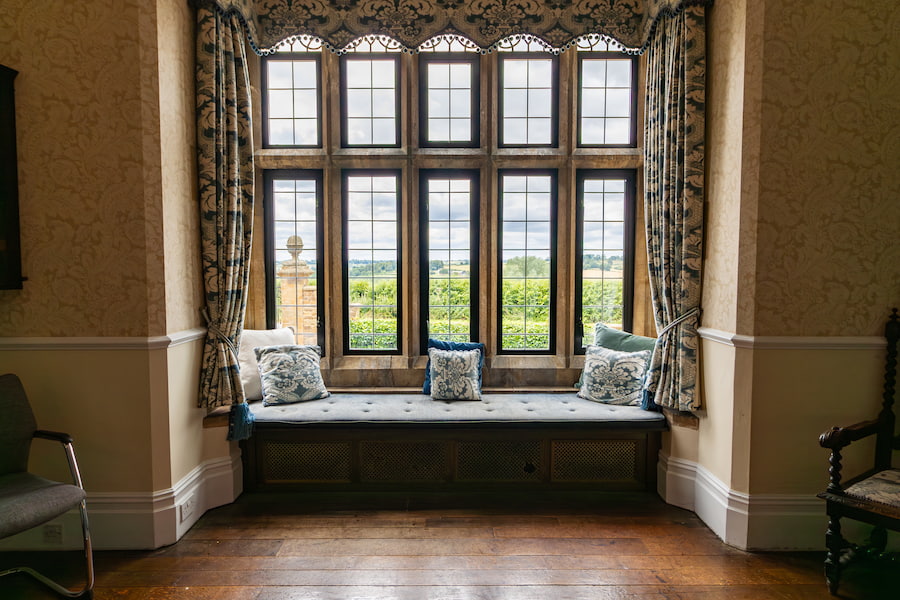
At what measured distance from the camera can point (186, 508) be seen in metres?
2.81

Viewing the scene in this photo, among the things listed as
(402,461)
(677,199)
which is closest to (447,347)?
(402,461)

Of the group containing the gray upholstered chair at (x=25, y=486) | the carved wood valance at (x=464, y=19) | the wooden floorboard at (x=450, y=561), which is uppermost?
the carved wood valance at (x=464, y=19)

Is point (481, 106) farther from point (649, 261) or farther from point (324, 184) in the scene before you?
point (649, 261)

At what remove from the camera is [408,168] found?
380 cm

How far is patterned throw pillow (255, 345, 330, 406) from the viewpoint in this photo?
3459mm

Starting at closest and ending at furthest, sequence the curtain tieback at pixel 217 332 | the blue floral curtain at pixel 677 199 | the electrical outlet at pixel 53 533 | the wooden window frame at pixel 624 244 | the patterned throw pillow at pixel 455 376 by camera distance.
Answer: the electrical outlet at pixel 53 533 → the blue floral curtain at pixel 677 199 → the curtain tieback at pixel 217 332 → the patterned throw pillow at pixel 455 376 → the wooden window frame at pixel 624 244

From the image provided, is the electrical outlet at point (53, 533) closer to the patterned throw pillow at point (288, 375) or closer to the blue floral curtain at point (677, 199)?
the patterned throw pillow at point (288, 375)

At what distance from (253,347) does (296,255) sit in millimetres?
788

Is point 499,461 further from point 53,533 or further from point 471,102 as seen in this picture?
point 471,102

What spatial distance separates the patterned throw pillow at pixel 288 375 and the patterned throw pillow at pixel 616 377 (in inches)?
76.4

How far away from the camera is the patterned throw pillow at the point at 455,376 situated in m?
3.57

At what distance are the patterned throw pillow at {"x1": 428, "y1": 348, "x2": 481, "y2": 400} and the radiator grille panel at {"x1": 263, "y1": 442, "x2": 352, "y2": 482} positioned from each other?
2.47 feet

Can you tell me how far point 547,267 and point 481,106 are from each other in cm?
134

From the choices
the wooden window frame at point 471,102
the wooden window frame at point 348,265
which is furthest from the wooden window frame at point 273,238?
the wooden window frame at point 471,102
